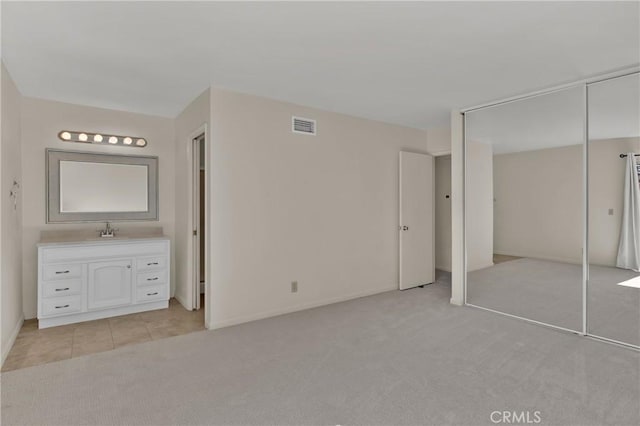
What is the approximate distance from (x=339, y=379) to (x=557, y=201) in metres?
2.86

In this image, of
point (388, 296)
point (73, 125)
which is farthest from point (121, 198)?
point (388, 296)

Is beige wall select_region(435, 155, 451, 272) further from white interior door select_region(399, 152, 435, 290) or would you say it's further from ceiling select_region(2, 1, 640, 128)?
ceiling select_region(2, 1, 640, 128)

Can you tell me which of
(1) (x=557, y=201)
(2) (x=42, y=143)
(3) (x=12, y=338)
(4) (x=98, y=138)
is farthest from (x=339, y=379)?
(2) (x=42, y=143)

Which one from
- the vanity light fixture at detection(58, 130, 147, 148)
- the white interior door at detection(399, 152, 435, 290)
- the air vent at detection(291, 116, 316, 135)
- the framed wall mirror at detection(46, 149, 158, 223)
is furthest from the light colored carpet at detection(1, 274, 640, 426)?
the vanity light fixture at detection(58, 130, 147, 148)

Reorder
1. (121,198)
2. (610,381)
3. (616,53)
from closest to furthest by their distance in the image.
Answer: (610,381)
(616,53)
(121,198)

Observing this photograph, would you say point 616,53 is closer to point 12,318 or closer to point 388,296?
point 388,296

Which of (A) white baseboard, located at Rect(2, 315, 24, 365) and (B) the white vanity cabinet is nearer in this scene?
(A) white baseboard, located at Rect(2, 315, 24, 365)

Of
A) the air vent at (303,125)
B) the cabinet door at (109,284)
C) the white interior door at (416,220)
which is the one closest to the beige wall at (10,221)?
the cabinet door at (109,284)

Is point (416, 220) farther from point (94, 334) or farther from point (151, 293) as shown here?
point (94, 334)

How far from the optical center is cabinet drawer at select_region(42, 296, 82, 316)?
3.45 metres

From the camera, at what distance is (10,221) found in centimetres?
308

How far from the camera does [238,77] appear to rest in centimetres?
314

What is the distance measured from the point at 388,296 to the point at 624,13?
356 cm

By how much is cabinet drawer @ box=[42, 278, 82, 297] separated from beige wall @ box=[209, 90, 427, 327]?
152 centimetres
